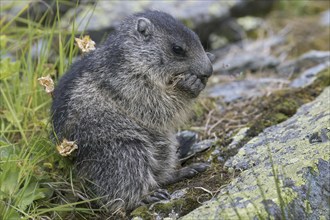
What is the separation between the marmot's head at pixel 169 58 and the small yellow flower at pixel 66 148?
899 millimetres

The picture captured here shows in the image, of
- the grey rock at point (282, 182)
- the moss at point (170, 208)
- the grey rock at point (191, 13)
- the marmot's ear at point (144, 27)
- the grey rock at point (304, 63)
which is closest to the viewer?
the grey rock at point (282, 182)

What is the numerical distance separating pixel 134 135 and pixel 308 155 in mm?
1482

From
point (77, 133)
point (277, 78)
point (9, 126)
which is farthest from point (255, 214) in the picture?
point (277, 78)

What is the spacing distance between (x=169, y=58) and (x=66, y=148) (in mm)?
1248

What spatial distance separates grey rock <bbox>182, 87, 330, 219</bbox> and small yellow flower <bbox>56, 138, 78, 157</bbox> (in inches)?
48.7

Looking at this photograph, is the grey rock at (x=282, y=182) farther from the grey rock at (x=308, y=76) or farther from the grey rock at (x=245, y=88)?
the grey rock at (x=245, y=88)

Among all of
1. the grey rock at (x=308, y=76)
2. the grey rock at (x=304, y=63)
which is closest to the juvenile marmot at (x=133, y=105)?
the grey rock at (x=308, y=76)

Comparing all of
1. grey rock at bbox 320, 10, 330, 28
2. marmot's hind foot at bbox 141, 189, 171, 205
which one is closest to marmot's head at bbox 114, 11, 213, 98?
marmot's hind foot at bbox 141, 189, 171, 205

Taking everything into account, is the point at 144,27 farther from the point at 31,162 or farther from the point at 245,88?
the point at 245,88

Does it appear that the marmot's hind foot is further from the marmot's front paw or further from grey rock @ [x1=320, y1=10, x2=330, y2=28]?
grey rock @ [x1=320, y1=10, x2=330, y2=28]

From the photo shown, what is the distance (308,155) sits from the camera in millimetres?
4449

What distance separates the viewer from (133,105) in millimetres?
5270

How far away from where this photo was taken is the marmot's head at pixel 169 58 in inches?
210

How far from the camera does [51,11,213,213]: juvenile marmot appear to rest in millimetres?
4934
